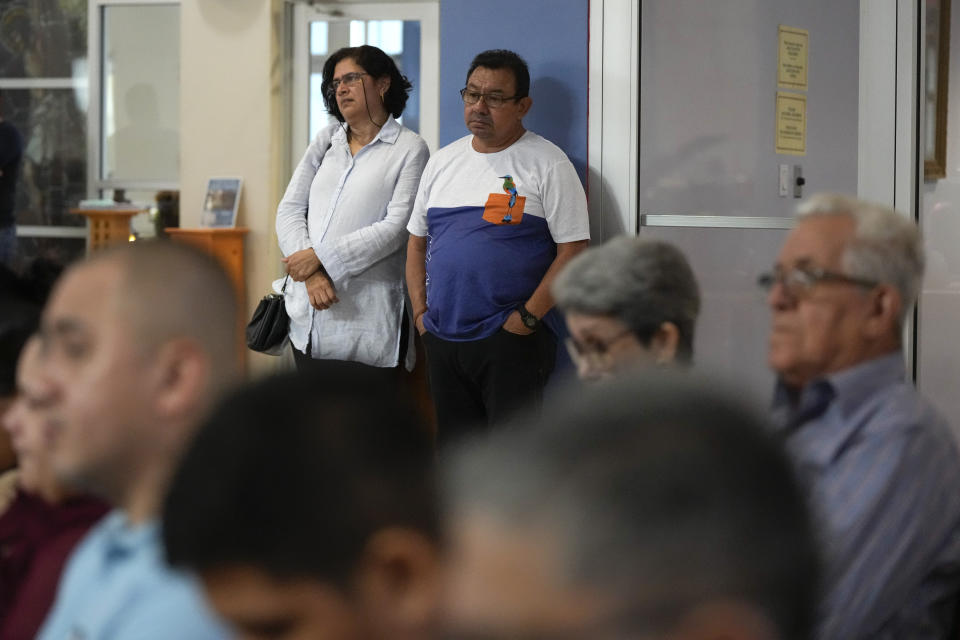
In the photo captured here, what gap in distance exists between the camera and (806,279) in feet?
5.96

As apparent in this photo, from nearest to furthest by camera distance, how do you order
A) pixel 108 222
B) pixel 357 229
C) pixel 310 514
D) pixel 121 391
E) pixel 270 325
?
pixel 310 514, pixel 121 391, pixel 357 229, pixel 270 325, pixel 108 222

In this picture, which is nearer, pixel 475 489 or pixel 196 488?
pixel 475 489

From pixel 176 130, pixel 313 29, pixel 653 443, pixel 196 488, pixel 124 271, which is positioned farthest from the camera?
pixel 176 130

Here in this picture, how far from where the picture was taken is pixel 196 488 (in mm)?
832

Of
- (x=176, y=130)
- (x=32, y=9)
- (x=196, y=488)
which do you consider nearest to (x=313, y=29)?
(x=176, y=130)

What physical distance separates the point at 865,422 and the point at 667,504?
1046mm

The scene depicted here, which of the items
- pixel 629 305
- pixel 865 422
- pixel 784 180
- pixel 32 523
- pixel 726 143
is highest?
pixel 726 143

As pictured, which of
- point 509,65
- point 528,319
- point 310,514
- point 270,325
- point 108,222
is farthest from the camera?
point 108,222

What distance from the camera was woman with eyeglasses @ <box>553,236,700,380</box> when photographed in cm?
205

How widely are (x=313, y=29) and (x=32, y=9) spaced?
1.89 metres

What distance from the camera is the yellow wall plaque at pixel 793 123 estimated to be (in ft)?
12.6

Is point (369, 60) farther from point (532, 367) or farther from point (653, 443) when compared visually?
point (653, 443)

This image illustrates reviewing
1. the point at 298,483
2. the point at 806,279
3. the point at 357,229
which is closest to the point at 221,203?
the point at 357,229

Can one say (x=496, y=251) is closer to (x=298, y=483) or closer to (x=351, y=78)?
(x=351, y=78)
